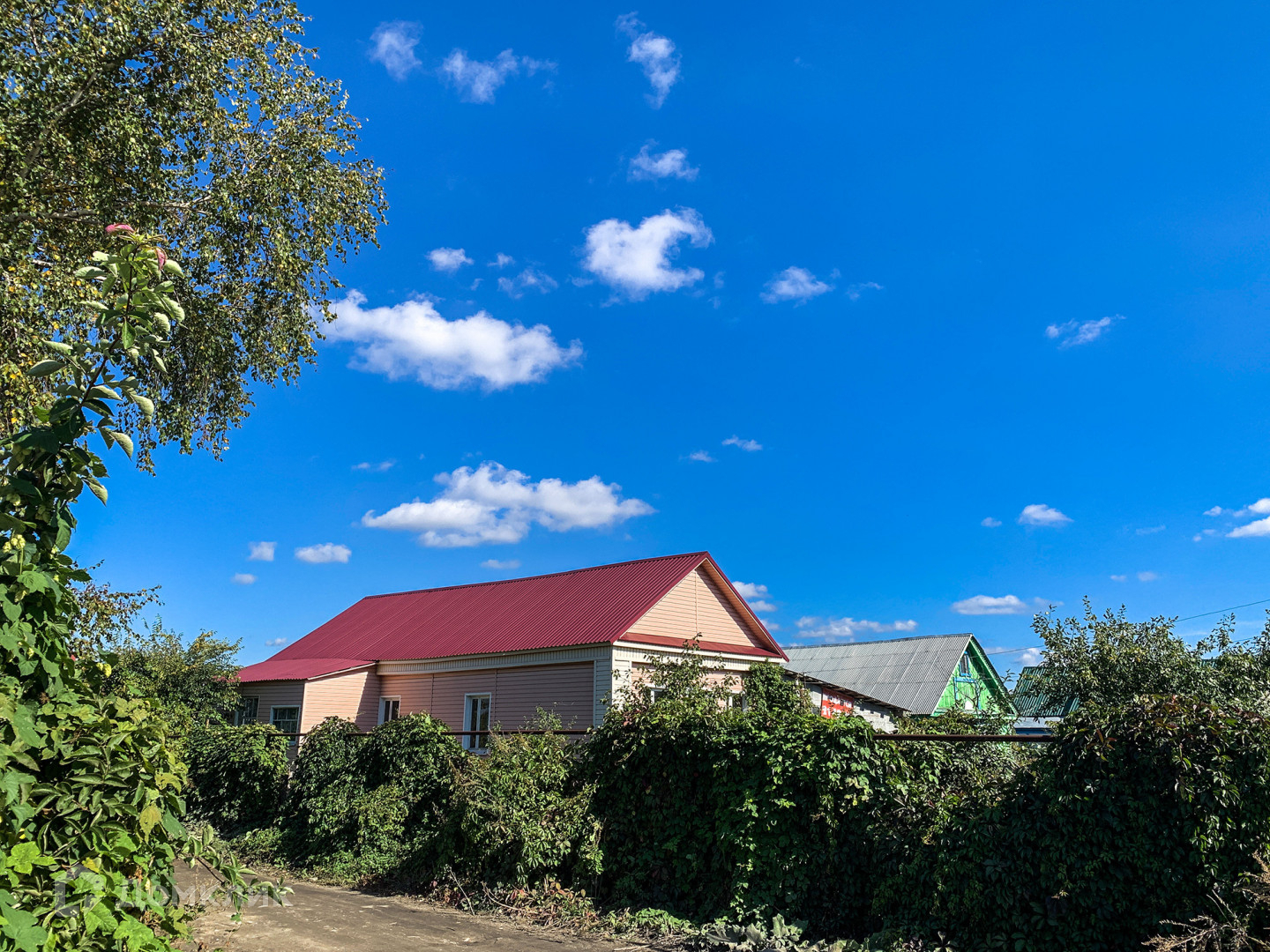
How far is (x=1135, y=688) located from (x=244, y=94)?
791 inches

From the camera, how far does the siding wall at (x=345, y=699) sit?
22359mm

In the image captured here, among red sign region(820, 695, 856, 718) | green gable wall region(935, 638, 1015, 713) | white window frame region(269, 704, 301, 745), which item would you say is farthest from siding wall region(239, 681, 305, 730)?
green gable wall region(935, 638, 1015, 713)

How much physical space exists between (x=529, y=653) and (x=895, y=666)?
25369mm

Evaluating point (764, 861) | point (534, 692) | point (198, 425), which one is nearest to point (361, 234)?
point (198, 425)

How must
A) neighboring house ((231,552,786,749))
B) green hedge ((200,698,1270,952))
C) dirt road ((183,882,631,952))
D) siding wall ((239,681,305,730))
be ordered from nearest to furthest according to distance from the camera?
1. green hedge ((200,698,1270,952))
2. dirt road ((183,882,631,952))
3. neighboring house ((231,552,786,749))
4. siding wall ((239,681,305,730))

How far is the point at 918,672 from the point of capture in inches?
1519

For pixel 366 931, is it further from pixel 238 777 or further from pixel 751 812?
pixel 238 777

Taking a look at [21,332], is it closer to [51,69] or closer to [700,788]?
[51,69]

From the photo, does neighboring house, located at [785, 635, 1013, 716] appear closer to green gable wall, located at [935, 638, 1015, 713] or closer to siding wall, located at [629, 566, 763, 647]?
green gable wall, located at [935, 638, 1015, 713]

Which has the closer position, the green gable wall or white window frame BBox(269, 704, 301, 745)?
white window frame BBox(269, 704, 301, 745)

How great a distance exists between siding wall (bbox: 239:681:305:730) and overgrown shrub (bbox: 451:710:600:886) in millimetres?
12986

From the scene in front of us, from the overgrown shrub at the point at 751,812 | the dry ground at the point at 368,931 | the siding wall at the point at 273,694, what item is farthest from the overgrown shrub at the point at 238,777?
the overgrown shrub at the point at 751,812

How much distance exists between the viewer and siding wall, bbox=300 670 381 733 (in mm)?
22359

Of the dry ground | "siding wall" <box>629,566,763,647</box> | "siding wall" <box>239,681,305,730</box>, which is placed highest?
"siding wall" <box>629,566,763,647</box>
